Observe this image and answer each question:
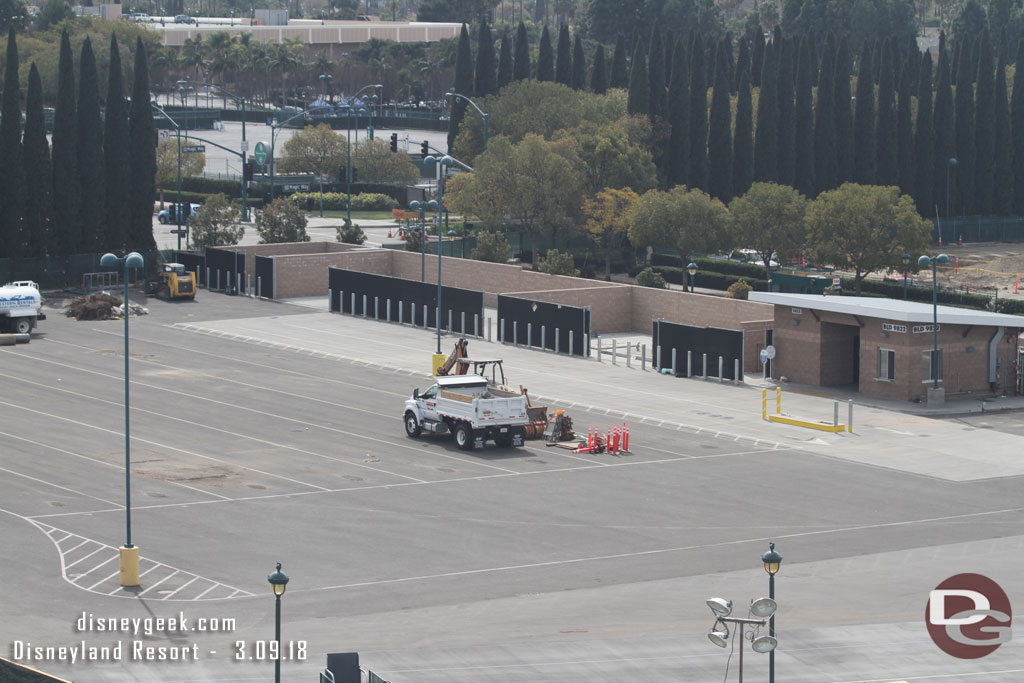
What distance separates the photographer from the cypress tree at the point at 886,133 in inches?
4643

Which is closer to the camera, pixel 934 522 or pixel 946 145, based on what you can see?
pixel 934 522

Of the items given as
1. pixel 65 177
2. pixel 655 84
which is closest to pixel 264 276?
pixel 65 177

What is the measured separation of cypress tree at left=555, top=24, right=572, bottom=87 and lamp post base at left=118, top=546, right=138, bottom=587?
315 ft

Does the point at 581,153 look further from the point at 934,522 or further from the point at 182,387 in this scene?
the point at 934,522

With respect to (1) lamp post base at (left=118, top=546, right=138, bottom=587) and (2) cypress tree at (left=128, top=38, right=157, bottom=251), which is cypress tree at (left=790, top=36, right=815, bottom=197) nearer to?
(2) cypress tree at (left=128, top=38, right=157, bottom=251)

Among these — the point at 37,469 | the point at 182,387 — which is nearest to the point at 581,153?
the point at 182,387

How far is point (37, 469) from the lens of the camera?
45.3m

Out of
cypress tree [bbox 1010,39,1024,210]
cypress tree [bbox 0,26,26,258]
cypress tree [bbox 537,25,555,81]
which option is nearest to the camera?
cypress tree [bbox 0,26,26,258]

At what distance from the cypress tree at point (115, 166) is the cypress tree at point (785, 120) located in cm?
4828

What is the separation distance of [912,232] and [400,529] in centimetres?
5483

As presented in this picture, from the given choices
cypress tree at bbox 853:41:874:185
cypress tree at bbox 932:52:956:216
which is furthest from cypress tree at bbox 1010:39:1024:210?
cypress tree at bbox 853:41:874:185

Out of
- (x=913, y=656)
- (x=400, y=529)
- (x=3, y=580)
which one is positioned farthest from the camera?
(x=400, y=529)

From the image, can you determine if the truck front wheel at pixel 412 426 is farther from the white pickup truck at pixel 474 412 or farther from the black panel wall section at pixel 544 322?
the black panel wall section at pixel 544 322

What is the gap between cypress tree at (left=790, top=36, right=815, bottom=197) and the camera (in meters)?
114
